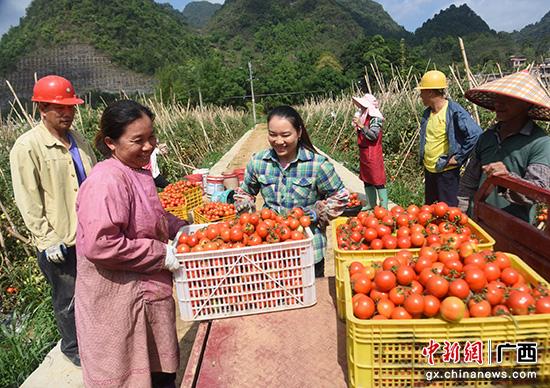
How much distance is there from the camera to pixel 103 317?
6.11 feet

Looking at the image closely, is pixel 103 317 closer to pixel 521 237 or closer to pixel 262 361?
pixel 262 361

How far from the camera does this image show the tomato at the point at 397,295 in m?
1.41

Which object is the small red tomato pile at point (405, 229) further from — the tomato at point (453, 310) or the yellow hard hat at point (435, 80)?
the yellow hard hat at point (435, 80)

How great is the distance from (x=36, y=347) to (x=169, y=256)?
2521 mm

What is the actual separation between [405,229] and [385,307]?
0.75 metres

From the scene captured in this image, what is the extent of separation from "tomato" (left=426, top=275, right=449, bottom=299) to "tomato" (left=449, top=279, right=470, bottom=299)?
19 mm

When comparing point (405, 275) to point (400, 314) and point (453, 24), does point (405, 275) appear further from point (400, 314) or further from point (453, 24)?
point (453, 24)

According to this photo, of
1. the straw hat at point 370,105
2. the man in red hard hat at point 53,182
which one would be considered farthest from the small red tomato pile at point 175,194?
the straw hat at point 370,105

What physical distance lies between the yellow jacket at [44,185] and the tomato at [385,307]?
2.44 meters

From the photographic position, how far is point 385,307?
1.36 metres

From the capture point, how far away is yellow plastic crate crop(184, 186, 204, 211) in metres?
5.92

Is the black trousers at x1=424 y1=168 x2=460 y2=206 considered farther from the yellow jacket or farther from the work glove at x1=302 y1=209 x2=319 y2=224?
the yellow jacket

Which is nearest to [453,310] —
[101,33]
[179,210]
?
[179,210]

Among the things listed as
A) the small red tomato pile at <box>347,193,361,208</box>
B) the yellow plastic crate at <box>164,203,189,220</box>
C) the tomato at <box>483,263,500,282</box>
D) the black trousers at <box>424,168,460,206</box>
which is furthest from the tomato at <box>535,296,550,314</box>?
the yellow plastic crate at <box>164,203,189,220</box>
